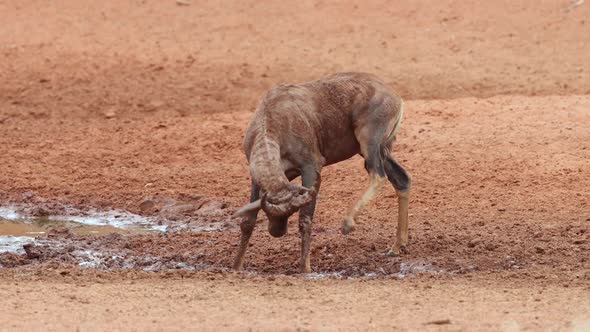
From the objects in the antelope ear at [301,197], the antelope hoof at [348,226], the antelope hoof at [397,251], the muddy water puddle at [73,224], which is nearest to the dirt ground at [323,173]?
the antelope hoof at [397,251]

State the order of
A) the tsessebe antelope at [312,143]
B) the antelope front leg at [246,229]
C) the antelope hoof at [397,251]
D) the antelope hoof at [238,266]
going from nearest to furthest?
the tsessebe antelope at [312,143]
the antelope front leg at [246,229]
the antelope hoof at [238,266]
the antelope hoof at [397,251]

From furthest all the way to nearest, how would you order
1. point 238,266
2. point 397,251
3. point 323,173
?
1. point 323,173
2. point 397,251
3. point 238,266

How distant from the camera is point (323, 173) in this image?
15.6 metres

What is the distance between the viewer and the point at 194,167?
16.2 meters

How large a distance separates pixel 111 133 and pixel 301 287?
778cm

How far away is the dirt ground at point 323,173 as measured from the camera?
32.6ft

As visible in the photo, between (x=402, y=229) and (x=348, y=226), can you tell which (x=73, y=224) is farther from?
(x=348, y=226)

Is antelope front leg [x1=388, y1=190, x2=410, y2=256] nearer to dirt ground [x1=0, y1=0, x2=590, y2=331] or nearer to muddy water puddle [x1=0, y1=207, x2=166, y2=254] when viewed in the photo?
dirt ground [x1=0, y1=0, x2=590, y2=331]

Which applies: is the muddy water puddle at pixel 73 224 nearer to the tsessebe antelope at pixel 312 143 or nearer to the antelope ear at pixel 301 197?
the tsessebe antelope at pixel 312 143

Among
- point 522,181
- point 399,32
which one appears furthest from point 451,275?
point 399,32

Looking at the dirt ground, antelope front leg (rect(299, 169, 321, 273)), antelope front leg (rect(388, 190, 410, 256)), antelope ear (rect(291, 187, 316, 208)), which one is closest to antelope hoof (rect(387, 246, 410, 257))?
antelope front leg (rect(388, 190, 410, 256))

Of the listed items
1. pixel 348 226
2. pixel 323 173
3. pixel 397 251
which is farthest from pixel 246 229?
pixel 323 173

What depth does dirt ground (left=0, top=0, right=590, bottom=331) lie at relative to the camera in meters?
9.93

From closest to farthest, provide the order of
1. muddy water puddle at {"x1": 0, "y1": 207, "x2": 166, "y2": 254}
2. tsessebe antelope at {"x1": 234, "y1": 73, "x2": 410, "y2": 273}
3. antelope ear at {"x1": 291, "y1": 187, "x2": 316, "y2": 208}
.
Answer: antelope ear at {"x1": 291, "y1": 187, "x2": 316, "y2": 208}, tsessebe antelope at {"x1": 234, "y1": 73, "x2": 410, "y2": 273}, muddy water puddle at {"x1": 0, "y1": 207, "x2": 166, "y2": 254}
